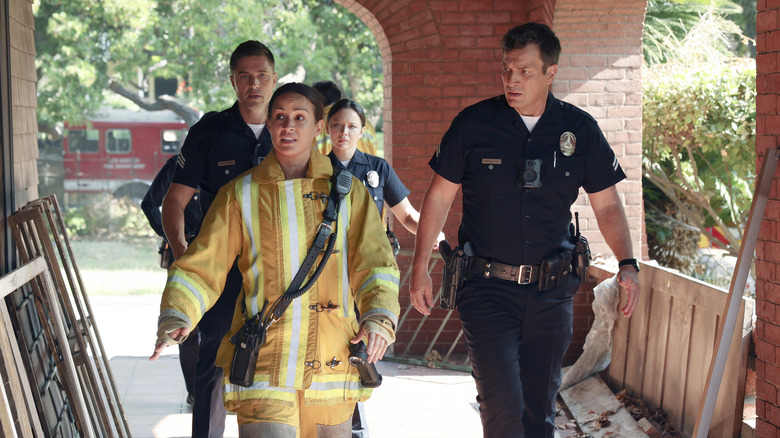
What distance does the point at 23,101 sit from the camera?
470 cm

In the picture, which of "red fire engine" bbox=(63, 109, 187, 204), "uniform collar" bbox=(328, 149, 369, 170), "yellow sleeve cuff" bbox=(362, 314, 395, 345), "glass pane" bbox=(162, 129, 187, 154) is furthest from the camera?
"glass pane" bbox=(162, 129, 187, 154)

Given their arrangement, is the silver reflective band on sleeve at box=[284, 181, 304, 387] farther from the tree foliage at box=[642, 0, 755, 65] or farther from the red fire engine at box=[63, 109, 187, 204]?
the red fire engine at box=[63, 109, 187, 204]

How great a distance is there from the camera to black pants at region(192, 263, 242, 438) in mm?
4082

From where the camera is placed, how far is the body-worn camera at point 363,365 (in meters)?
2.79

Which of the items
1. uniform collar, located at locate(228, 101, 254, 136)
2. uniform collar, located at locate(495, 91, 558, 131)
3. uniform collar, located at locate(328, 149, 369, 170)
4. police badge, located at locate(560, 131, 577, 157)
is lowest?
uniform collar, located at locate(328, 149, 369, 170)

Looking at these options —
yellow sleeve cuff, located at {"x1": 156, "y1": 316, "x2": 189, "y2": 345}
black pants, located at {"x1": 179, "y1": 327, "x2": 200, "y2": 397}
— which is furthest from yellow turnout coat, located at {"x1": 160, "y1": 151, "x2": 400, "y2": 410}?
black pants, located at {"x1": 179, "y1": 327, "x2": 200, "y2": 397}

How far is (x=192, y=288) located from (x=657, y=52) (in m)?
9.86

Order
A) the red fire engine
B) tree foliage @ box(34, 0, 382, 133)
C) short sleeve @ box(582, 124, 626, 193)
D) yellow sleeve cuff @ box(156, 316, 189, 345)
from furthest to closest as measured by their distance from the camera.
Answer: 1. the red fire engine
2. tree foliage @ box(34, 0, 382, 133)
3. short sleeve @ box(582, 124, 626, 193)
4. yellow sleeve cuff @ box(156, 316, 189, 345)

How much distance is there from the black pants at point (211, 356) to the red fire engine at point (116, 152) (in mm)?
18472

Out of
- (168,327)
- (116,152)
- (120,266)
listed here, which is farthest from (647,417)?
(116,152)

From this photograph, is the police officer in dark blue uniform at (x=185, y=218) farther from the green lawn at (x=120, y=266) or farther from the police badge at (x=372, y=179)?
the green lawn at (x=120, y=266)

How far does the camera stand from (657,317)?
5.33m

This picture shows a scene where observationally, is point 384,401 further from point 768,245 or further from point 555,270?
point 768,245

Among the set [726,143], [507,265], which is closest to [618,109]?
[726,143]
